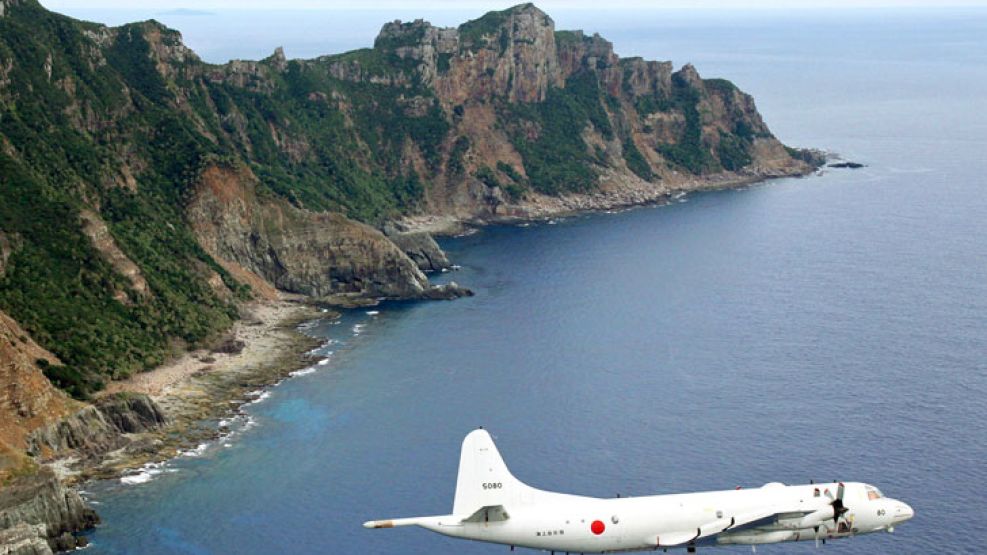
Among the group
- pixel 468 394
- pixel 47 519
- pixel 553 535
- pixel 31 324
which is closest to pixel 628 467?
pixel 468 394

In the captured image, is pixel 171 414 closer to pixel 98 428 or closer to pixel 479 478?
pixel 98 428

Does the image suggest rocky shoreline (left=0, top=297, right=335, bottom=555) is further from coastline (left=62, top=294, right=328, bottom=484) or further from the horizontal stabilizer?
the horizontal stabilizer

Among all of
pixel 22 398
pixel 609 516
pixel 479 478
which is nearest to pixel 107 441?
pixel 22 398

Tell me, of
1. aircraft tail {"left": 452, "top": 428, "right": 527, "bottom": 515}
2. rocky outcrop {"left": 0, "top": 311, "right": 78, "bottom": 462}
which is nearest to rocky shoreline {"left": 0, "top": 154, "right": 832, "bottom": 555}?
rocky outcrop {"left": 0, "top": 311, "right": 78, "bottom": 462}

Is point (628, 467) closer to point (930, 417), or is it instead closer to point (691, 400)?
point (691, 400)

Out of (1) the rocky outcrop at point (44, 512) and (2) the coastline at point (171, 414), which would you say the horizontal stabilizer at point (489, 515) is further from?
(2) the coastline at point (171, 414)
